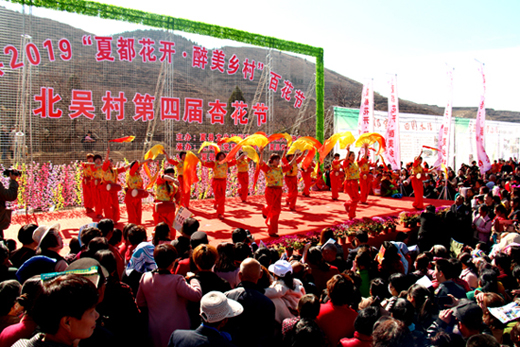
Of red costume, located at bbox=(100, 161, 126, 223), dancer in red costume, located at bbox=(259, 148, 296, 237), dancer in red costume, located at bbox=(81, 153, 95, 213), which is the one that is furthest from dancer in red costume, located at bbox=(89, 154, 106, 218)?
dancer in red costume, located at bbox=(259, 148, 296, 237)

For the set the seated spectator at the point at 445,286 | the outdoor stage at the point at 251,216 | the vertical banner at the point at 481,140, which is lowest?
the outdoor stage at the point at 251,216

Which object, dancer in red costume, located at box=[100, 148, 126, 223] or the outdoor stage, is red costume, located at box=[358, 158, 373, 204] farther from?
dancer in red costume, located at box=[100, 148, 126, 223]

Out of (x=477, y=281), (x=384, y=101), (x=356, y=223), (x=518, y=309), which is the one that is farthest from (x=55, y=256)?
(x=384, y=101)

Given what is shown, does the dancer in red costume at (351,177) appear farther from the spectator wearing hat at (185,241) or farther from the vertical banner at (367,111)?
the spectator wearing hat at (185,241)

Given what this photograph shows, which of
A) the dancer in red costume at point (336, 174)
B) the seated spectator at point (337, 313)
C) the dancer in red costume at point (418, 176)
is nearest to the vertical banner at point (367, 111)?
the dancer in red costume at point (336, 174)

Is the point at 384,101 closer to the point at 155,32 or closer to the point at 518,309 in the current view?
the point at 155,32

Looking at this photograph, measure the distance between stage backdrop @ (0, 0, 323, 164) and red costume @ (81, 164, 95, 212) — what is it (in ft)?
3.42

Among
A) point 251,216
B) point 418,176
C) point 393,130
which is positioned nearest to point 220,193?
point 251,216

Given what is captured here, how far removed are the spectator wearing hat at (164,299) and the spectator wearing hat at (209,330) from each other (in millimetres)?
509

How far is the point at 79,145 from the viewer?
344 inches

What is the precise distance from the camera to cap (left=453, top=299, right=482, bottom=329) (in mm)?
2293

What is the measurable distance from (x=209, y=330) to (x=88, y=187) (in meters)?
7.29

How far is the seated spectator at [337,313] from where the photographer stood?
233 centimetres

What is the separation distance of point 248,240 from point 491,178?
390 inches
